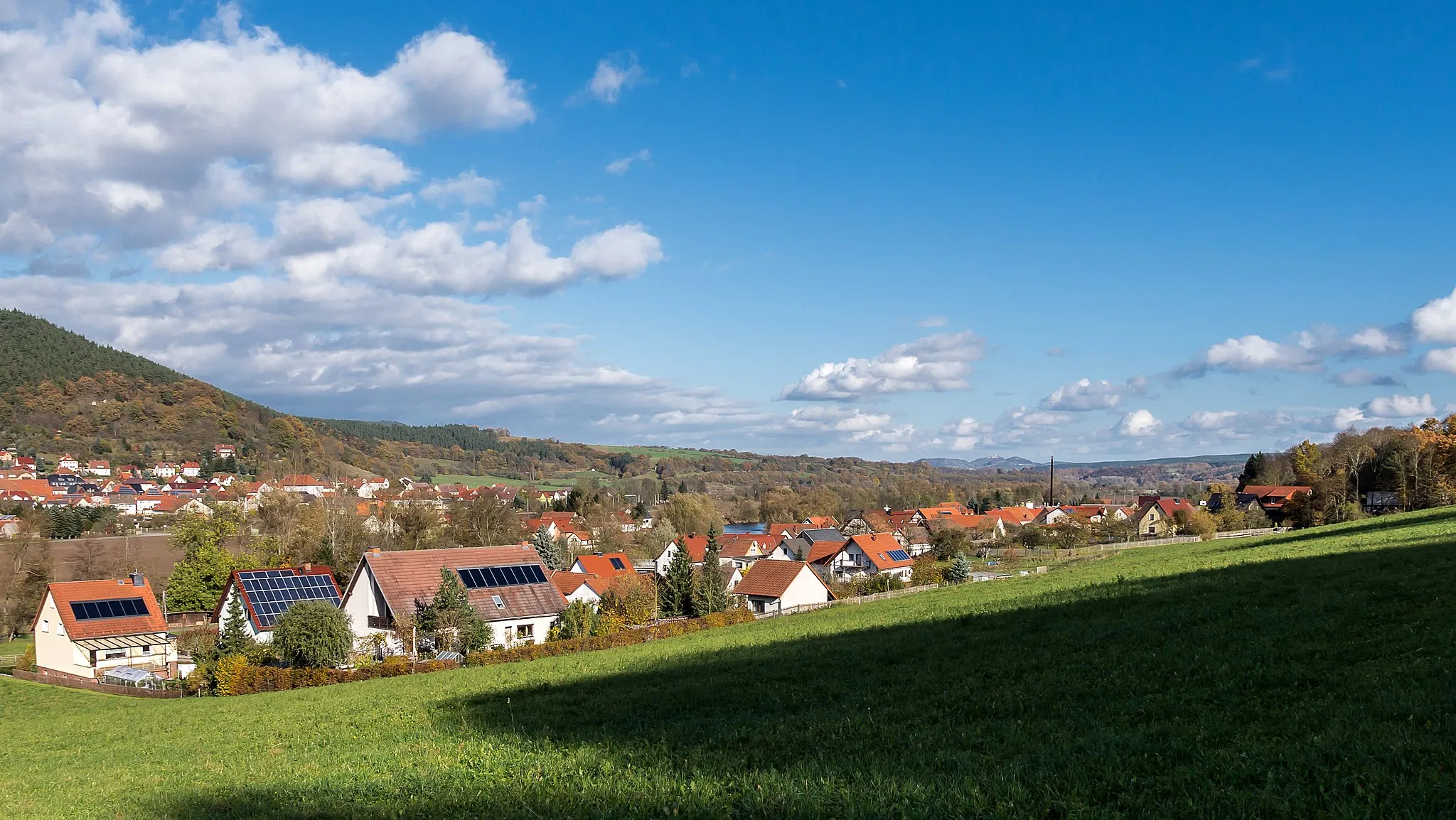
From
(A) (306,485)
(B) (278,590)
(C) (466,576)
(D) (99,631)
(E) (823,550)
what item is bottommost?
(E) (823,550)

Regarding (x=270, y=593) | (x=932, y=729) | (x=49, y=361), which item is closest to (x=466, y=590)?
(x=270, y=593)

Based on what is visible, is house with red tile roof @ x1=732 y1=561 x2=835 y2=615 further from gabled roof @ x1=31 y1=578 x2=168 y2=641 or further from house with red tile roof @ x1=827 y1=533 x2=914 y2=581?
gabled roof @ x1=31 y1=578 x2=168 y2=641

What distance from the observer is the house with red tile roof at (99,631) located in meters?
49.7

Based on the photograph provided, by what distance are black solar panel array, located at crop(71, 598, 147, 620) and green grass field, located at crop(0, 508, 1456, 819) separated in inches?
1225

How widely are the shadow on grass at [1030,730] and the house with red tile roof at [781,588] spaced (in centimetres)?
4052

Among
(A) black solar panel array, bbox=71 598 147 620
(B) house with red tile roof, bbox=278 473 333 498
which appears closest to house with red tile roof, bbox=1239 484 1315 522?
(A) black solar panel array, bbox=71 598 147 620

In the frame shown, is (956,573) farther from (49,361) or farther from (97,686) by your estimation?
(49,361)

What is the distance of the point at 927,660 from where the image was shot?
701 inches

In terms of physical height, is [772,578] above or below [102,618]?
above

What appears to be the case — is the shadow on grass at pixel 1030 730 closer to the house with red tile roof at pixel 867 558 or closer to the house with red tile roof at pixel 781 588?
the house with red tile roof at pixel 781 588

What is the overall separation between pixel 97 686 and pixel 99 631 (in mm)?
12023

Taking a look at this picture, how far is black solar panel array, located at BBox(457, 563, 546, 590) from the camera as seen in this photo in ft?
160

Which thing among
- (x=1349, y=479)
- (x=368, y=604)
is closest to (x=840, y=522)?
(x=1349, y=479)

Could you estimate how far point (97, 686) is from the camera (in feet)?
134
